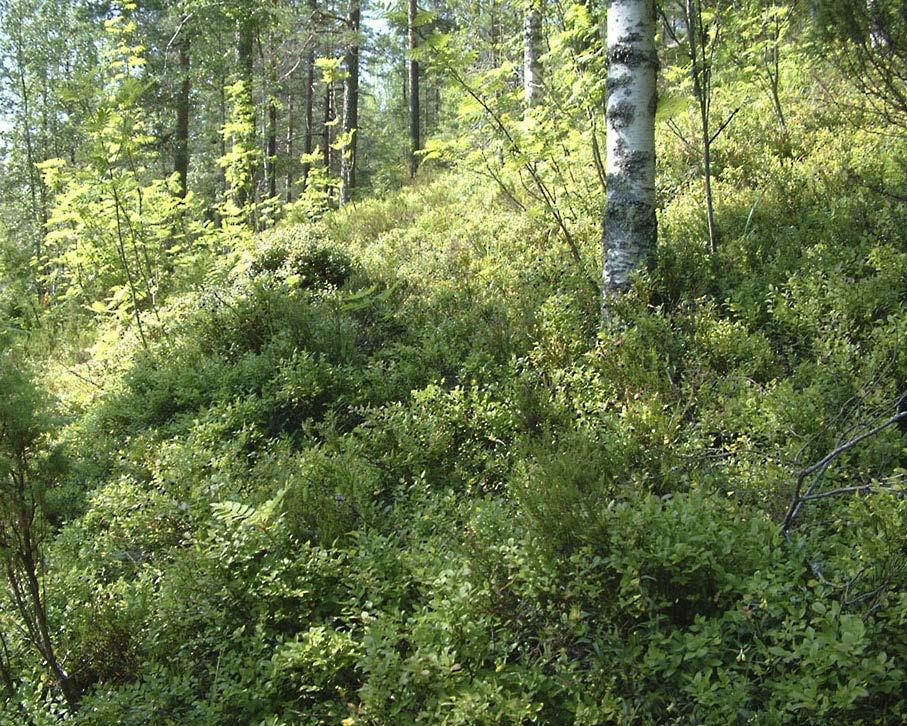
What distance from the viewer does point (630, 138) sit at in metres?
5.12

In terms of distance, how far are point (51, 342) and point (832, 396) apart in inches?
445

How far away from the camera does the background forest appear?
2467mm

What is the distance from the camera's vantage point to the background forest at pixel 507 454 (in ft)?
8.09

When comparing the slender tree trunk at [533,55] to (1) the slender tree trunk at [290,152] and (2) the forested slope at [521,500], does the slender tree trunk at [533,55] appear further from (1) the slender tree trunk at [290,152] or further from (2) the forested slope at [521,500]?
(1) the slender tree trunk at [290,152]

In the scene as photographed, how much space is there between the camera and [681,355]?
4453 millimetres

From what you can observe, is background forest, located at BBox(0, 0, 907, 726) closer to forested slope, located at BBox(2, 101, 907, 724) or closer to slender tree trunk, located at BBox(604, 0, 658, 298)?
forested slope, located at BBox(2, 101, 907, 724)

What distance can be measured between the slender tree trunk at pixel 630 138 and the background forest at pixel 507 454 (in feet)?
0.55

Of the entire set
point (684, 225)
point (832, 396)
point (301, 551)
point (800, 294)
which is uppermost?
point (684, 225)

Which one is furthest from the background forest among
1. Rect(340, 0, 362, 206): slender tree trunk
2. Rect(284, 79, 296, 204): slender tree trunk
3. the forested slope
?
Rect(284, 79, 296, 204): slender tree trunk

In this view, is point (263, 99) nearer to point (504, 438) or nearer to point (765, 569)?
point (504, 438)

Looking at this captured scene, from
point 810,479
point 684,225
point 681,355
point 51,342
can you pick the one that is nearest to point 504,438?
point 681,355

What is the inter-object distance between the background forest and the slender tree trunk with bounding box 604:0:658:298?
0.17 meters

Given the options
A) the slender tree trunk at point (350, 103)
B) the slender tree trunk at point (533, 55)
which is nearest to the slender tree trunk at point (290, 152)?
the slender tree trunk at point (350, 103)

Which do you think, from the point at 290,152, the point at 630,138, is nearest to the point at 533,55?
the point at 630,138
